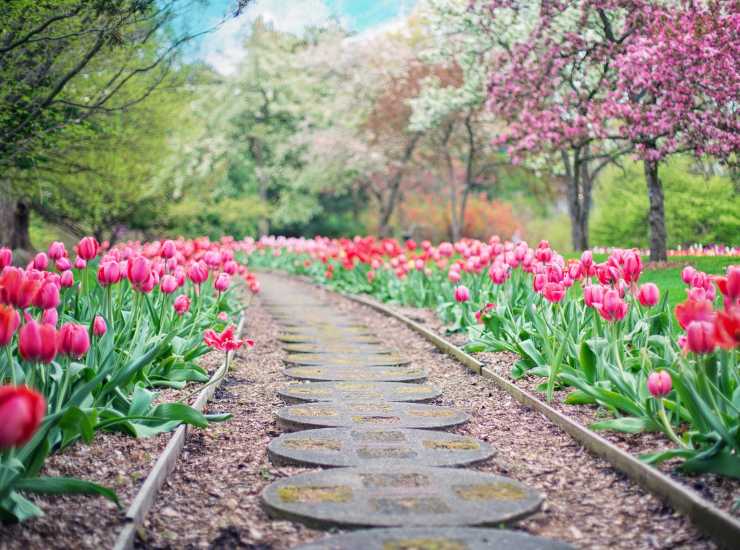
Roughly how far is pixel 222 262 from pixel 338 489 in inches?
198

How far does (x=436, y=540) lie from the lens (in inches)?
122

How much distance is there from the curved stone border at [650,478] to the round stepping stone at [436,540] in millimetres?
589

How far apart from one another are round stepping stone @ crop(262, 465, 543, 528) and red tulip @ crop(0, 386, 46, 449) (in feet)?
4.71

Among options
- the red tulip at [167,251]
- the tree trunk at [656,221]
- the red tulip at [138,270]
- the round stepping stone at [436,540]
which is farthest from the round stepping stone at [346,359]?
the tree trunk at [656,221]

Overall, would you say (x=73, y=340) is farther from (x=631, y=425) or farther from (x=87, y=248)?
(x=631, y=425)

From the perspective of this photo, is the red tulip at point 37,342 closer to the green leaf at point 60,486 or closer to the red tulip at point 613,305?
the green leaf at point 60,486

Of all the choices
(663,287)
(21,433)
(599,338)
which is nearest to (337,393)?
(599,338)

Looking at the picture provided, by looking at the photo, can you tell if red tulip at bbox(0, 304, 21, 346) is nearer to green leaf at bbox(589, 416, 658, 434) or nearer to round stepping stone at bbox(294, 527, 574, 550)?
round stepping stone at bbox(294, 527, 574, 550)

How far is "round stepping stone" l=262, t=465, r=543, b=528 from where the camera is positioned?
3.37m

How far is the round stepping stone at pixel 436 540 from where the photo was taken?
3049mm

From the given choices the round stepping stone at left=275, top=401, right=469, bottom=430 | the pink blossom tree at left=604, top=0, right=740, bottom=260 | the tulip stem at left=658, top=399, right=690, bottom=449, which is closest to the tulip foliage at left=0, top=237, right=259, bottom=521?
the round stepping stone at left=275, top=401, right=469, bottom=430

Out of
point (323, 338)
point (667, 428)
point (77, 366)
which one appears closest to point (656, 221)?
point (323, 338)

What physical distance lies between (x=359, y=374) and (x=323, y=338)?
8.73 feet

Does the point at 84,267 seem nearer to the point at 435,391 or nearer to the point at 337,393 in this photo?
the point at 337,393
